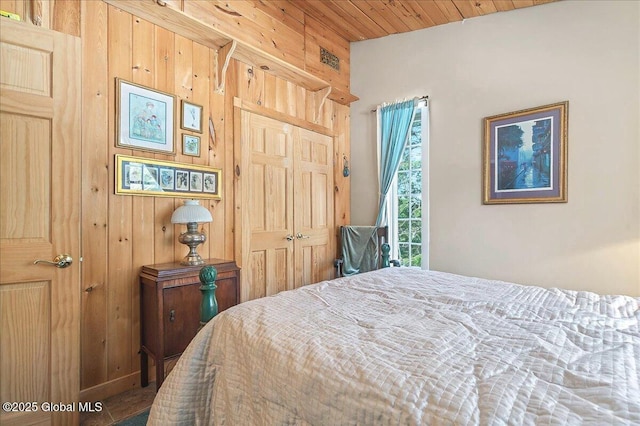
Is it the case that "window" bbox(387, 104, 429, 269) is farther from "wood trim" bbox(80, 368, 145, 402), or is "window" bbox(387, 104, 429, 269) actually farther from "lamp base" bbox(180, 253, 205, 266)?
"wood trim" bbox(80, 368, 145, 402)

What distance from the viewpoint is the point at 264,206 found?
3.14 metres

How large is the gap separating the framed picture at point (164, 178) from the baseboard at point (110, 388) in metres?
1.23

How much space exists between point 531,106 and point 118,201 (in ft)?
11.0

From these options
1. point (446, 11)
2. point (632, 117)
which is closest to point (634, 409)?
point (632, 117)

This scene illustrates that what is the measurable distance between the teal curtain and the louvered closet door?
22.8 inches

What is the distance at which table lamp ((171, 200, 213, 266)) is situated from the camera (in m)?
2.25

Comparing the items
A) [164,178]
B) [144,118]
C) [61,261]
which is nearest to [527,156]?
[164,178]

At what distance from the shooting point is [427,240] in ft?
11.5

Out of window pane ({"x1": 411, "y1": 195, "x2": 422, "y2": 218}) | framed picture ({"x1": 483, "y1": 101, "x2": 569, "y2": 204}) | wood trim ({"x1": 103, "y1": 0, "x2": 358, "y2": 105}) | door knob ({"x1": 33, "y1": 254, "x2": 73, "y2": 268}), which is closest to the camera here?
door knob ({"x1": 33, "y1": 254, "x2": 73, "y2": 268})

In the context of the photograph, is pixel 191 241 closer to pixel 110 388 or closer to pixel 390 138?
pixel 110 388

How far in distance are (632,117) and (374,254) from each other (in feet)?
7.82

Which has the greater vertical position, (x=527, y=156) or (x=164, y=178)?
(x=527, y=156)

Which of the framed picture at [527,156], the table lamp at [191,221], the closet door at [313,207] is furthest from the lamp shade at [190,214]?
the framed picture at [527,156]

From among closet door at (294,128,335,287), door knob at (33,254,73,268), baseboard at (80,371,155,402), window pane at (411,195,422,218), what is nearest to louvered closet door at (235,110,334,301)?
closet door at (294,128,335,287)
